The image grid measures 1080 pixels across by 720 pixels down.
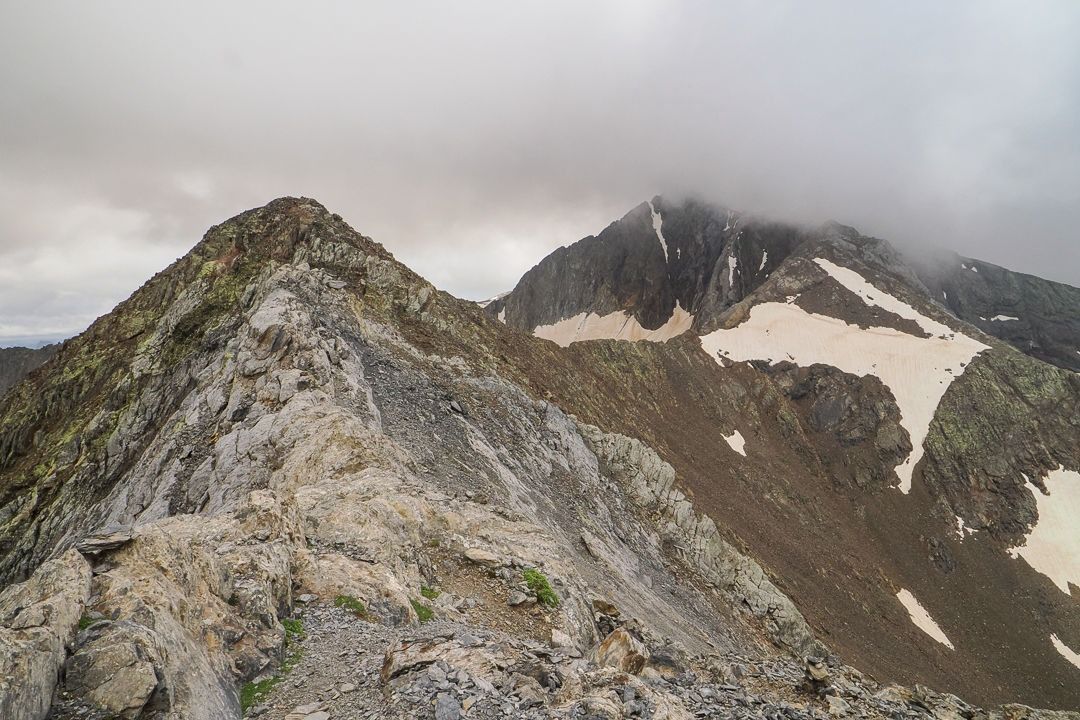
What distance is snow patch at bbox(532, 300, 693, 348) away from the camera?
487ft

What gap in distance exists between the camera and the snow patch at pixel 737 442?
208ft

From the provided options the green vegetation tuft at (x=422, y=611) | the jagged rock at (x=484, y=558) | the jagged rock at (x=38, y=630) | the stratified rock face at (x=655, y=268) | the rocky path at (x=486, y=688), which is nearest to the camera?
the jagged rock at (x=38, y=630)

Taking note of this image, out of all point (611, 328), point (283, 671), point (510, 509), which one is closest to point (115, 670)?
point (283, 671)

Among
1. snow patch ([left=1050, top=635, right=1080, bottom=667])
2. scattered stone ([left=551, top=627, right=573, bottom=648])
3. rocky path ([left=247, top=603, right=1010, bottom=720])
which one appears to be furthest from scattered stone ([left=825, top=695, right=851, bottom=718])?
snow patch ([left=1050, top=635, right=1080, bottom=667])

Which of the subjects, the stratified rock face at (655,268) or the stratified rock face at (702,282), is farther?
the stratified rock face at (655,268)

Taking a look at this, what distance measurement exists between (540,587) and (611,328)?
14282cm

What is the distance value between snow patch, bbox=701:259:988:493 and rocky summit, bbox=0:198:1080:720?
0.55 m

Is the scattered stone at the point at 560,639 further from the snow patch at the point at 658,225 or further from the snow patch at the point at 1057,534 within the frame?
the snow patch at the point at 658,225

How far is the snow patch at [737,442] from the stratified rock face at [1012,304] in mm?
98210

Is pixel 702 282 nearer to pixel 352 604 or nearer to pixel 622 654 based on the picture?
pixel 622 654

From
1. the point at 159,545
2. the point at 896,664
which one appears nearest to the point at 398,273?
the point at 159,545

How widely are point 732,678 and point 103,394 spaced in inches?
1519

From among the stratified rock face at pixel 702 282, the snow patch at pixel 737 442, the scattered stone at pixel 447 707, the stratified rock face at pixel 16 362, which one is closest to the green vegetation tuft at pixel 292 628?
the scattered stone at pixel 447 707

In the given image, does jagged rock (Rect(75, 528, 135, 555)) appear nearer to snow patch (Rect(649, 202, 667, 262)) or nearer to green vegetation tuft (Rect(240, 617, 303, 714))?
green vegetation tuft (Rect(240, 617, 303, 714))
